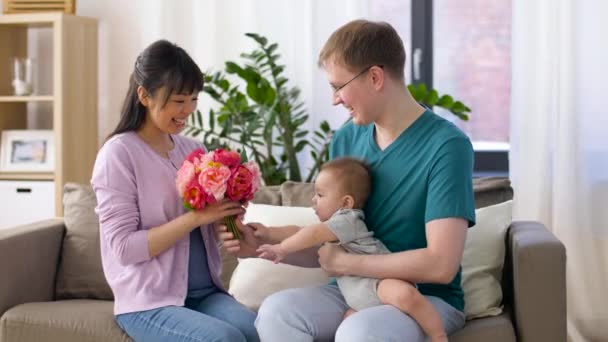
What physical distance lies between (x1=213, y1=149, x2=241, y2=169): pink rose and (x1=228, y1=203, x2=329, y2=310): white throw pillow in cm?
60

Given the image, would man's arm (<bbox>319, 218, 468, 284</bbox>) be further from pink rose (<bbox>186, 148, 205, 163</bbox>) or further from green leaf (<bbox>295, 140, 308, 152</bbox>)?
green leaf (<bbox>295, 140, 308, 152</bbox>)

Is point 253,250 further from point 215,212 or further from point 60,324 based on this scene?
point 60,324

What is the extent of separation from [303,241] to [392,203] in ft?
0.82

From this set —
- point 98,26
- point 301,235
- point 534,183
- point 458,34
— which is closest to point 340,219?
point 301,235

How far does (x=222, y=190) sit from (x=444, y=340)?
26.0 inches

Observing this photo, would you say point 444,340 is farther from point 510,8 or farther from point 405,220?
point 510,8

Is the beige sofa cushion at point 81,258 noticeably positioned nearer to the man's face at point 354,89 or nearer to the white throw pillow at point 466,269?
the white throw pillow at point 466,269

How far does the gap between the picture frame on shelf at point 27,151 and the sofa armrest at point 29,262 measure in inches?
55.2

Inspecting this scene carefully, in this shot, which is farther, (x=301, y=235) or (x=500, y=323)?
(x=500, y=323)

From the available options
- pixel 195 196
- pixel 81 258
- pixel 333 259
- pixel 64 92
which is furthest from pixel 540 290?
pixel 64 92

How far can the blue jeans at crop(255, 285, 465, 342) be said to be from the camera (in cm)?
206

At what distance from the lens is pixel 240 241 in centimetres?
244

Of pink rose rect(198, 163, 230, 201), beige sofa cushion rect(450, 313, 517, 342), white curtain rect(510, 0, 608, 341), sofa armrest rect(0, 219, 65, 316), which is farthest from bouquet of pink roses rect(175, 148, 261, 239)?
white curtain rect(510, 0, 608, 341)

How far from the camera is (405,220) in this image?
2266mm
